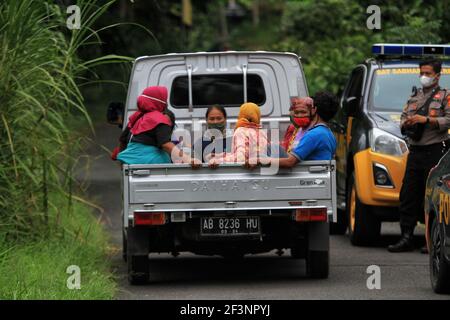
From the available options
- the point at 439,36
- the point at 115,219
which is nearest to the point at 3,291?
the point at 115,219

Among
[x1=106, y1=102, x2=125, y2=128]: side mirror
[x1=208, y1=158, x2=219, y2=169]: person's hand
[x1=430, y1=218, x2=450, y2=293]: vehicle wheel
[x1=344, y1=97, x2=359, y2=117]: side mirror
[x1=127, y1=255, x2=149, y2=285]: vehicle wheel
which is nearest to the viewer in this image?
[x1=430, y1=218, x2=450, y2=293]: vehicle wheel

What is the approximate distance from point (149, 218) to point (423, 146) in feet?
12.2

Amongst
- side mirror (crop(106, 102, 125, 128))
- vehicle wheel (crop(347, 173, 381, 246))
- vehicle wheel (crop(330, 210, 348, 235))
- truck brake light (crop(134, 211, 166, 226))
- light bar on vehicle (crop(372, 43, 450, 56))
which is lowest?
vehicle wheel (crop(330, 210, 348, 235))

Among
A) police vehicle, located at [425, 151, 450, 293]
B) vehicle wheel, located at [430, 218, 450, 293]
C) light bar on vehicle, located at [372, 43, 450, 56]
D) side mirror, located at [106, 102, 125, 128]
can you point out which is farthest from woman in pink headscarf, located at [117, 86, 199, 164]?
light bar on vehicle, located at [372, 43, 450, 56]

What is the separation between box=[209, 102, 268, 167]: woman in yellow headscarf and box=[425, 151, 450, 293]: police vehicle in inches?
62.2

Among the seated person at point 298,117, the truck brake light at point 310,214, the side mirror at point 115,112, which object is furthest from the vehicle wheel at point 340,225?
the truck brake light at point 310,214

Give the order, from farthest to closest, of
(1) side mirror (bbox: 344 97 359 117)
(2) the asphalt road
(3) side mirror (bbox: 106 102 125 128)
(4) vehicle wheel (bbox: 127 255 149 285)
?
(1) side mirror (bbox: 344 97 359 117) → (3) side mirror (bbox: 106 102 125 128) → (4) vehicle wheel (bbox: 127 255 149 285) → (2) the asphalt road

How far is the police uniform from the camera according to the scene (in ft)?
46.6

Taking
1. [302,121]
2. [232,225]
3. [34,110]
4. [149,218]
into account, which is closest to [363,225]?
[302,121]

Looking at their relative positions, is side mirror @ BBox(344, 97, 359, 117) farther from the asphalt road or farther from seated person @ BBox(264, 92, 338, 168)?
seated person @ BBox(264, 92, 338, 168)

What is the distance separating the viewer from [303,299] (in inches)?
431

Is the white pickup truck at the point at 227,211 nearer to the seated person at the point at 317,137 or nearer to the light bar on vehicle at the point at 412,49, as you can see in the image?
the seated person at the point at 317,137

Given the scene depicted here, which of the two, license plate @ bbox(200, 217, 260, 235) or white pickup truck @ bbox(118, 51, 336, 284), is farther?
license plate @ bbox(200, 217, 260, 235)

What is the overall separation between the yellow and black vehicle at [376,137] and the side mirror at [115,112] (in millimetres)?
2676
